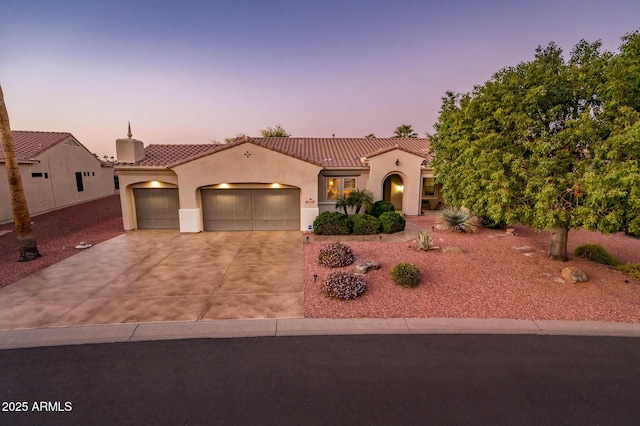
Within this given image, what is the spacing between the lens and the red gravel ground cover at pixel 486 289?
23.0 ft

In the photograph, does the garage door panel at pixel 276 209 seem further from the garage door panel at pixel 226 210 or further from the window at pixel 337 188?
the window at pixel 337 188

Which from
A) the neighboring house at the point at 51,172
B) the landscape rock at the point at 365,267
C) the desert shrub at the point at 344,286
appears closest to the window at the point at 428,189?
the landscape rock at the point at 365,267

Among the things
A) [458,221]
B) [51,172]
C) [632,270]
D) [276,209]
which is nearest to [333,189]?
[276,209]

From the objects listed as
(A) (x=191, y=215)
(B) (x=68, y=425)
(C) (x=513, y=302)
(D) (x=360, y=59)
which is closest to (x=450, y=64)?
(D) (x=360, y=59)

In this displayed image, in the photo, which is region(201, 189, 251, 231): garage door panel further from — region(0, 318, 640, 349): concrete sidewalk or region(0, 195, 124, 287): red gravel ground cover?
region(0, 318, 640, 349): concrete sidewalk

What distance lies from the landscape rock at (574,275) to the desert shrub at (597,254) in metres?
2.72

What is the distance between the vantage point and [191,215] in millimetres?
15891

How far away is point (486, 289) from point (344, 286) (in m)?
4.31

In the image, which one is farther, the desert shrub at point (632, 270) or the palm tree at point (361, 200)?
the palm tree at point (361, 200)

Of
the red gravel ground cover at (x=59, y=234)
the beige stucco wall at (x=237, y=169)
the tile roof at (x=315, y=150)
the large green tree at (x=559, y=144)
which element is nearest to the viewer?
the large green tree at (x=559, y=144)

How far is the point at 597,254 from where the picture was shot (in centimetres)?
1041

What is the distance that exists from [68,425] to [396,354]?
5180 millimetres

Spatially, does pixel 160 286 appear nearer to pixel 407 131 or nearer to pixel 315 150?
pixel 315 150

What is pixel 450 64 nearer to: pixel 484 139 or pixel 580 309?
pixel 484 139
